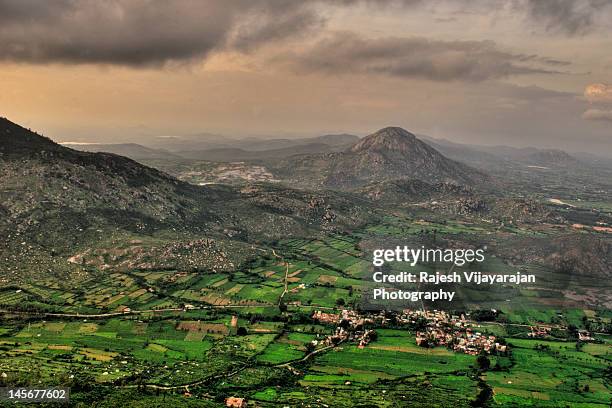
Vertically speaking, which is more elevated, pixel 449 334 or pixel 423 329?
pixel 449 334

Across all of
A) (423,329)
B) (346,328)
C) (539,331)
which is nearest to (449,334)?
(423,329)

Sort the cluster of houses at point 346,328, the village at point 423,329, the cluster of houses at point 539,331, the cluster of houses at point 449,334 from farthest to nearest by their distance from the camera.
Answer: the cluster of houses at point 539,331, the cluster of houses at point 346,328, the village at point 423,329, the cluster of houses at point 449,334

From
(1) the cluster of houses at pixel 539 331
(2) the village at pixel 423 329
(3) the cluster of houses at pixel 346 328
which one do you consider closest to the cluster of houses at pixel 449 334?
(2) the village at pixel 423 329

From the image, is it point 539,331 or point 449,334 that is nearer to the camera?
point 449,334

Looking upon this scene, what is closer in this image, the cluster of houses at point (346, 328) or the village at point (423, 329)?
the village at point (423, 329)

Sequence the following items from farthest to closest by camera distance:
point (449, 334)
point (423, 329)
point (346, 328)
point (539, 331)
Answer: point (539, 331), point (423, 329), point (346, 328), point (449, 334)

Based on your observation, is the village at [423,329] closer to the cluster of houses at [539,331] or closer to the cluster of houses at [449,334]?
the cluster of houses at [449,334]

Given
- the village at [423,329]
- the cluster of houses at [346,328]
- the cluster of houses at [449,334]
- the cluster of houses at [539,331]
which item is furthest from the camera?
the cluster of houses at [539,331]

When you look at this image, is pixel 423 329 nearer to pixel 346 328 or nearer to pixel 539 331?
pixel 346 328

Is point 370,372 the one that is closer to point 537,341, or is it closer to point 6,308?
point 537,341

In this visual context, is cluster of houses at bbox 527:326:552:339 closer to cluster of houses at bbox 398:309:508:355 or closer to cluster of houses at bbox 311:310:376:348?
cluster of houses at bbox 398:309:508:355

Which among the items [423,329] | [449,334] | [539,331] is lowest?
[539,331]
